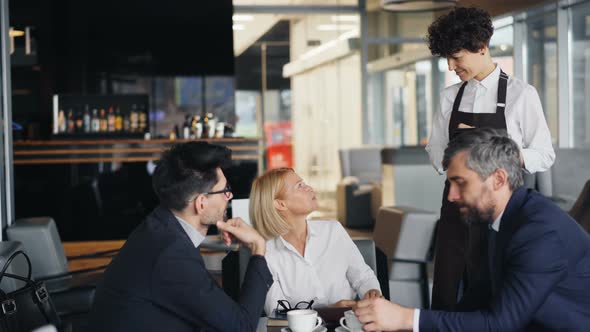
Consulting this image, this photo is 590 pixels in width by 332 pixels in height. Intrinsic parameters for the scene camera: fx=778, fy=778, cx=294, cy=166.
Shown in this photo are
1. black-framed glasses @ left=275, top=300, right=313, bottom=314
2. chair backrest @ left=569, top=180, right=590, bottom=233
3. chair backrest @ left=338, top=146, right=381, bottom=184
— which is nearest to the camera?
black-framed glasses @ left=275, top=300, right=313, bottom=314

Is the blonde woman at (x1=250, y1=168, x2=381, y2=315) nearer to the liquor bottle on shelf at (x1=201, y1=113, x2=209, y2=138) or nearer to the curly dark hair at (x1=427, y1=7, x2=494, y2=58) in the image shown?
the curly dark hair at (x1=427, y1=7, x2=494, y2=58)

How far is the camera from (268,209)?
321 cm

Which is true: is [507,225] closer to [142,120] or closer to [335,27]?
[142,120]

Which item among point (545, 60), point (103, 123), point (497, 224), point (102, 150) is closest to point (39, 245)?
point (497, 224)

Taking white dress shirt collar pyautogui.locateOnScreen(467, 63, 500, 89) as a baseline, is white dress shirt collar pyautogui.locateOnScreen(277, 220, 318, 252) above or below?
below

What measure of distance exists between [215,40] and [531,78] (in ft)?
13.7

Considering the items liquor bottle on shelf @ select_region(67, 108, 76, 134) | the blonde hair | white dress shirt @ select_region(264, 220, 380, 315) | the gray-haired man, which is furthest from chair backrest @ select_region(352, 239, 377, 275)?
liquor bottle on shelf @ select_region(67, 108, 76, 134)

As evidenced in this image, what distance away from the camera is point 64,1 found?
9977 mm

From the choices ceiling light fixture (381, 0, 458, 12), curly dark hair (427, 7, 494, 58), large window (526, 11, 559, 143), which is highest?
ceiling light fixture (381, 0, 458, 12)

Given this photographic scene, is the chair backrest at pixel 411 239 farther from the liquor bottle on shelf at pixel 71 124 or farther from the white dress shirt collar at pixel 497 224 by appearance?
the liquor bottle on shelf at pixel 71 124

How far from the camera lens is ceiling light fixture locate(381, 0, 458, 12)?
985 cm

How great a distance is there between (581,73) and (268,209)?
6643mm

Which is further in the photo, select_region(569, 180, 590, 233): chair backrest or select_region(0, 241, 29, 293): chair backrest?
select_region(569, 180, 590, 233): chair backrest

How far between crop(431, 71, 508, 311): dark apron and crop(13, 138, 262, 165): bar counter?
5.15 metres
